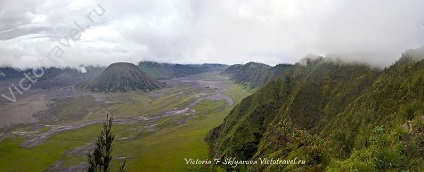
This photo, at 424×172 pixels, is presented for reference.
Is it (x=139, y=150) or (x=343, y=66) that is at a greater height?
(x=343, y=66)

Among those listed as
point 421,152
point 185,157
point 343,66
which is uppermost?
point 343,66

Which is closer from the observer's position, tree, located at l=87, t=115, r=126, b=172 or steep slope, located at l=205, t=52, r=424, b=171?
tree, located at l=87, t=115, r=126, b=172

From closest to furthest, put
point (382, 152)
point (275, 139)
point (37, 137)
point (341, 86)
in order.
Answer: point (382, 152)
point (275, 139)
point (341, 86)
point (37, 137)

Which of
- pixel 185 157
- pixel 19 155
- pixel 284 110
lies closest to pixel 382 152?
pixel 284 110

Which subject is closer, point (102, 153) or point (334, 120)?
point (102, 153)

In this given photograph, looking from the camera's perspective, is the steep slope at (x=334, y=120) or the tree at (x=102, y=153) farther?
the steep slope at (x=334, y=120)

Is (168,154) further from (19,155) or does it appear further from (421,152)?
(421,152)

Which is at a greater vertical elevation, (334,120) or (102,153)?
(102,153)

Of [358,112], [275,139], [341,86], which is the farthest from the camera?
[341,86]
